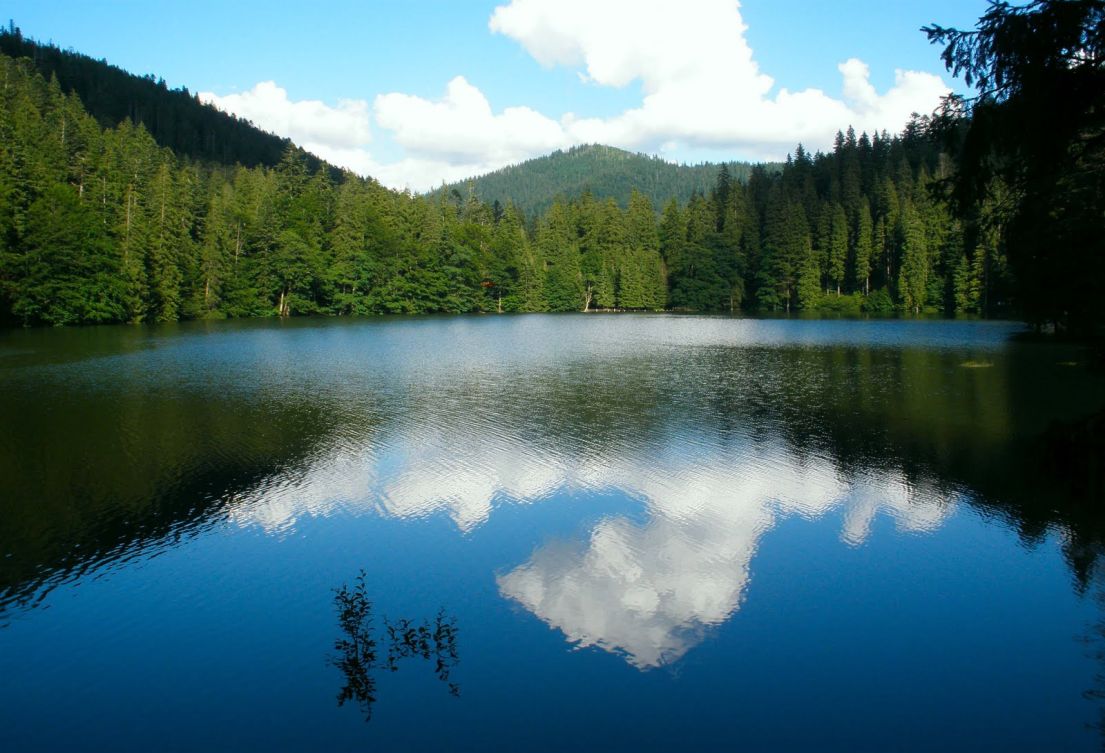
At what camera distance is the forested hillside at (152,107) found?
5167 inches

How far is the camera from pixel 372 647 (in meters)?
8.01

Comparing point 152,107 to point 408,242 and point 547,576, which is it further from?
point 547,576

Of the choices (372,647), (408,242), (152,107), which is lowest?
(372,647)

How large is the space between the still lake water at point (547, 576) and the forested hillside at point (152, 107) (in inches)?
4810

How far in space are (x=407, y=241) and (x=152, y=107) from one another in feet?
312

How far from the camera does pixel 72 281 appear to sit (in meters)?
51.4

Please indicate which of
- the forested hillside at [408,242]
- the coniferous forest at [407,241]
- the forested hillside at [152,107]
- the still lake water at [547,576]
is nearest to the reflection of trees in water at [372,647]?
the still lake water at [547,576]

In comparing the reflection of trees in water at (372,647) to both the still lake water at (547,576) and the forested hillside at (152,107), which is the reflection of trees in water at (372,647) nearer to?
the still lake water at (547,576)

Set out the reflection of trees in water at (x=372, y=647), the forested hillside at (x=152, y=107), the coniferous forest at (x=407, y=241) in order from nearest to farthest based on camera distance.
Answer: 1. the reflection of trees in water at (x=372, y=647)
2. the coniferous forest at (x=407, y=241)
3. the forested hillside at (x=152, y=107)

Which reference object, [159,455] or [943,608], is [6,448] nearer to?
[159,455]

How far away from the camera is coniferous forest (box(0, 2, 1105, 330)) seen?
52906 millimetres

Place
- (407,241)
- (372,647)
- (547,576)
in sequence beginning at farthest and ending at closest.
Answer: (407,241)
(547,576)
(372,647)

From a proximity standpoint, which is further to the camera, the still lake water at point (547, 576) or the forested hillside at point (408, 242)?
the forested hillside at point (408, 242)

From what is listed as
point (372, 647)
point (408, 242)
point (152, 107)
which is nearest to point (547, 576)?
point (372, 647)
